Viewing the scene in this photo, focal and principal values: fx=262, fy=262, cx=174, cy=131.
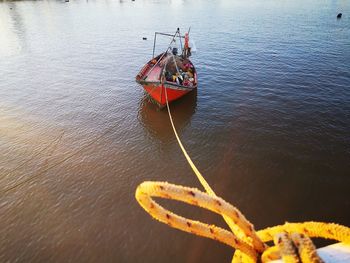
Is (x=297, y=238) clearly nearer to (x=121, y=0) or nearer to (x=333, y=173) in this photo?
(x=333, y=173)

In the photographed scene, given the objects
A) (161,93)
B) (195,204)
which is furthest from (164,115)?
(195,204)

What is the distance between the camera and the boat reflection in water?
19188mm

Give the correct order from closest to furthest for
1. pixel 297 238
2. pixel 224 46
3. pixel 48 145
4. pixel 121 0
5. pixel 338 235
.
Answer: pixel 297 238 < pixel 338 235 < pixel 48 145 < pixel 224 46 < pixel 121 0

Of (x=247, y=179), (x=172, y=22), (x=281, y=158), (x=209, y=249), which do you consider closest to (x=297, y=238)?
(x=209, y=249)

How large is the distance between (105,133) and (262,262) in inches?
665

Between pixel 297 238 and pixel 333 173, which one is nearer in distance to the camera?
pixel 297 238

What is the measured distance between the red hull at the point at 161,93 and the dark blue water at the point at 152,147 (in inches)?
39.4

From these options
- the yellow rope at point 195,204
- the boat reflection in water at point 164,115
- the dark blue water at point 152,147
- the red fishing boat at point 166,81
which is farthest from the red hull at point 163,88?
the yellow rope at point 195,204

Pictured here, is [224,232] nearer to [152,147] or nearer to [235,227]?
[235,227]

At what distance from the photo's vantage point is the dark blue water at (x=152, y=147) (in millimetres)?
11789

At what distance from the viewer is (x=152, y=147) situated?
17.5m

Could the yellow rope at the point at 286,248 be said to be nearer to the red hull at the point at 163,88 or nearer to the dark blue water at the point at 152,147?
the dark blue water at the point at 152,147

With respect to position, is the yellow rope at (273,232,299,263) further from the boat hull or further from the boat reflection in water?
the boat hull

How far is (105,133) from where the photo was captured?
18.8 m
